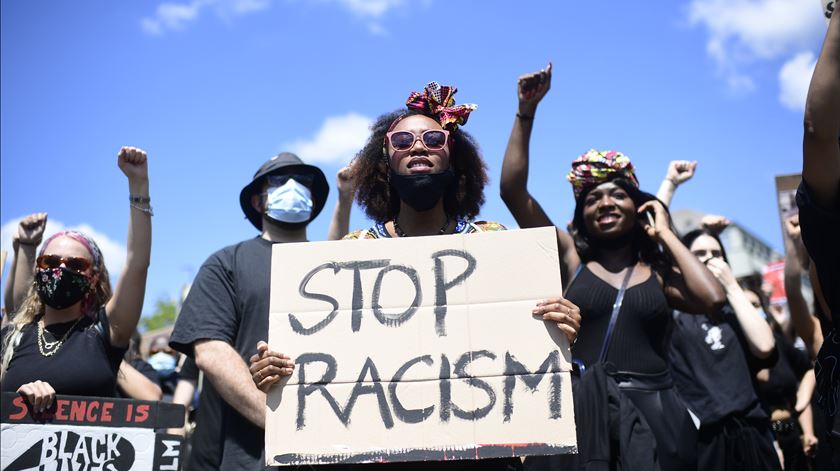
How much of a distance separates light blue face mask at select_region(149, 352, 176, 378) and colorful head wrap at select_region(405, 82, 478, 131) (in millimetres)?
5492

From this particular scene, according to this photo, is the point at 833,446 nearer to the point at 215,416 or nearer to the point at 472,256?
the point at 472,256

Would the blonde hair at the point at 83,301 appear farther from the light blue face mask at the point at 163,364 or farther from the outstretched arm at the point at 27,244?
the light blue face mask at the point at 163,364

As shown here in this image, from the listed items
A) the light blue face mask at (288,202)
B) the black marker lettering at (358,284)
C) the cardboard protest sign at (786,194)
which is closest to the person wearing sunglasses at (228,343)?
the light blue face mask at (288,202)

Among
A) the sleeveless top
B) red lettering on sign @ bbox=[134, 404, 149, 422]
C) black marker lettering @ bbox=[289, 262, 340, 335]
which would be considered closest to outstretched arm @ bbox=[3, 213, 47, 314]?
red lettering on sign @ bbox=[134, 404, 149, 422]

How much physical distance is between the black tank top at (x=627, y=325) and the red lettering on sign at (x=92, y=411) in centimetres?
213

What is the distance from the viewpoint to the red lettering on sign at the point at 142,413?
3107 millimetres

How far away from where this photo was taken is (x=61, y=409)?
3.07m

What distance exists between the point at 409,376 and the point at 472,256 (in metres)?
0.46

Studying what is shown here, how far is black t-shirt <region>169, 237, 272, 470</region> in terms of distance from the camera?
3.30 m

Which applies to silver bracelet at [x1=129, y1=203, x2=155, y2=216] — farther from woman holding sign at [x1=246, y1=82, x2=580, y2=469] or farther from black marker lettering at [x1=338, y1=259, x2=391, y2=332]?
black marker lettering at [x1=338, y1=259, x2=391, y2=332]

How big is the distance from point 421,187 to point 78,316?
1820mm

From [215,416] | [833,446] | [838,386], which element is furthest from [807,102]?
[215,416]

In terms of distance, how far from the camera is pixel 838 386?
7.42ft

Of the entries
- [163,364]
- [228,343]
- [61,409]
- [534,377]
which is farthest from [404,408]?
[163,364]
